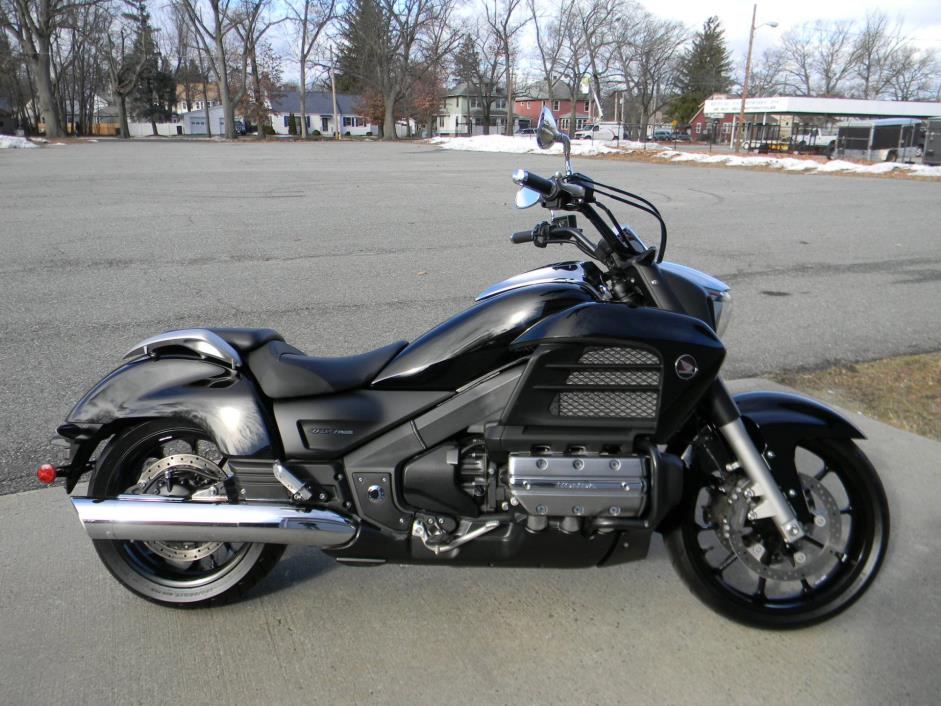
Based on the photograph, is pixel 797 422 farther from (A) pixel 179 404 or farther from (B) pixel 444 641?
(A) pixel 179 404

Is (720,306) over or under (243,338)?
over

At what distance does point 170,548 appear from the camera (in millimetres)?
2701

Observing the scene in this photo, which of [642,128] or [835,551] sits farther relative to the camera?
[642,128]

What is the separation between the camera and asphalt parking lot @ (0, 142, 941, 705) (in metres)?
2.40

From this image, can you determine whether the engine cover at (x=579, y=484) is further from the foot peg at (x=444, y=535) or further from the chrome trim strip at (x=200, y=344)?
the chrome trim strip at (x=200, y=344)

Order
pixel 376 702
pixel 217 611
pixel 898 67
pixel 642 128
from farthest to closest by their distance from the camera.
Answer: pixel 898 67, pixel 642 128, pixel 217 611, pixel 376 702

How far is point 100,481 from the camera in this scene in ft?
8.53

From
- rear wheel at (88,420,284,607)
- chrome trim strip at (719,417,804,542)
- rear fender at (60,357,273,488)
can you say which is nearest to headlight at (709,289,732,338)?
chrome trim strip at (719,417,804,542)

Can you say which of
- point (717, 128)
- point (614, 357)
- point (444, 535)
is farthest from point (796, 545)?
point (717, 128)

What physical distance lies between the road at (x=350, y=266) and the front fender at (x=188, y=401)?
4.61ft

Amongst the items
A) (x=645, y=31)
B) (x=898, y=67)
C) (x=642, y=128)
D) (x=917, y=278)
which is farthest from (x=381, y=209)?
(x=898, y=67)

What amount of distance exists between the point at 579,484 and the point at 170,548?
4.95ft

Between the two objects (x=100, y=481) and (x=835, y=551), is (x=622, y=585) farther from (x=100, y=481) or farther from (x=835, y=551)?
(x=100, y=481)

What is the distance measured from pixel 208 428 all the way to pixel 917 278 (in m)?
8.14
